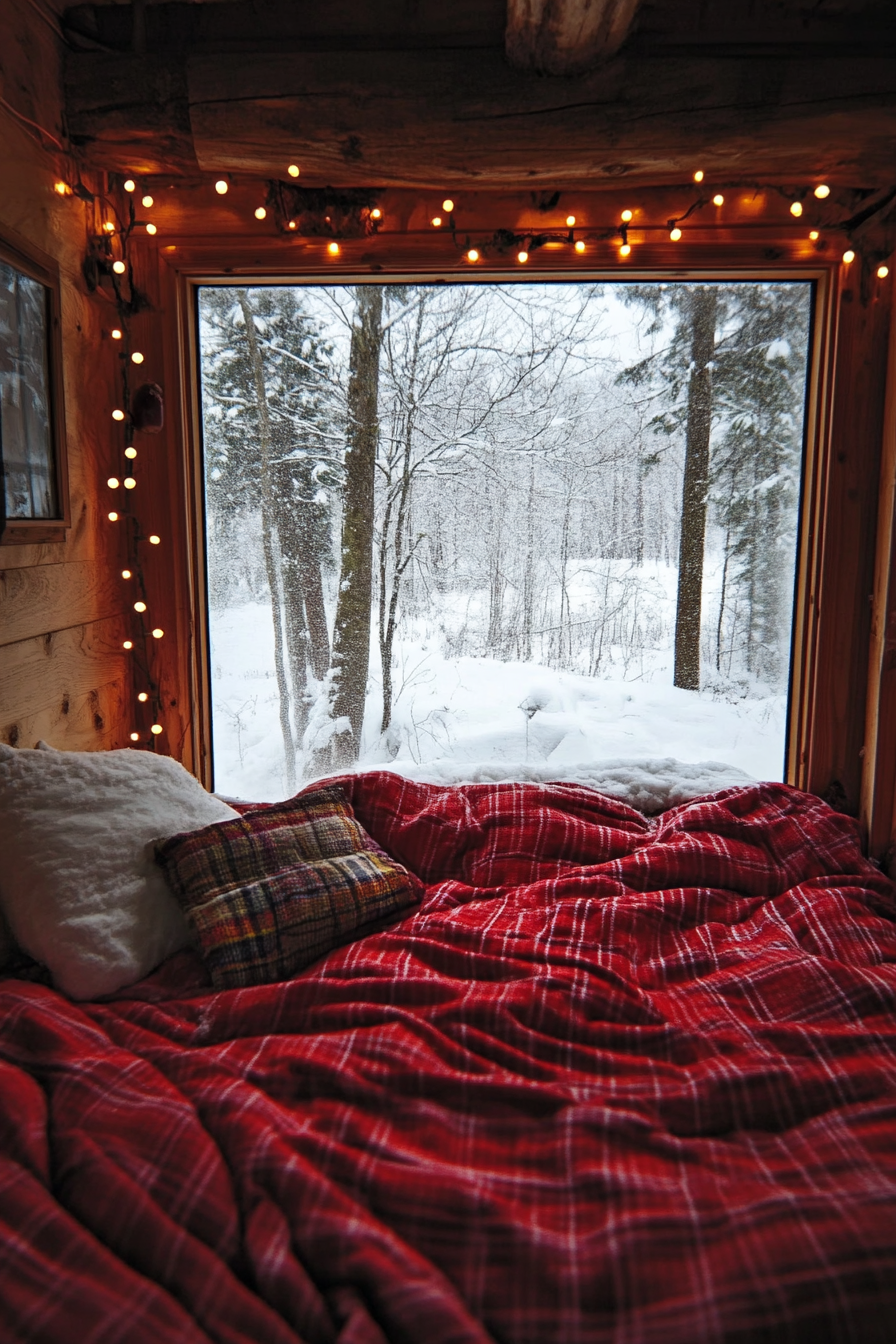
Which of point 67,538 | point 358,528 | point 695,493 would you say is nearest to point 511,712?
point 358,528

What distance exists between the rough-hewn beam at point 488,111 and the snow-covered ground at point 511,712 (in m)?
1.19

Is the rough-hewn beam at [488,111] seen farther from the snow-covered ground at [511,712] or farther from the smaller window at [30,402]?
the snow-covered ground at [511,712]

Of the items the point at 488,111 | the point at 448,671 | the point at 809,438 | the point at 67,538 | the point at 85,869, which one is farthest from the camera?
the point at 448,671

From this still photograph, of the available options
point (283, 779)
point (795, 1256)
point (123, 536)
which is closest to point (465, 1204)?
point (795, 1256)

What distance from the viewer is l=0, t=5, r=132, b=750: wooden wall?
1.75m

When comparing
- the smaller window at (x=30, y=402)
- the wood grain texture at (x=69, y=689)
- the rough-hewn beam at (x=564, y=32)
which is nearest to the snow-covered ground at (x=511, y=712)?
the wood grain texture at (x=69, y=689)

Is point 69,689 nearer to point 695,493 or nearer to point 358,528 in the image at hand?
point 358,528

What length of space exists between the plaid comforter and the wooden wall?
0.82m

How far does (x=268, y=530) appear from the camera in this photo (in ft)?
7.81

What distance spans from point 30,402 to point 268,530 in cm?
73

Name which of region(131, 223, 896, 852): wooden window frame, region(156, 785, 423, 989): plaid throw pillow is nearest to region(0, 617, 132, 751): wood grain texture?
region(131, 223, 896, 852): wooden window frame

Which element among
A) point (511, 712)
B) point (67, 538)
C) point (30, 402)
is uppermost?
point (30, 402)

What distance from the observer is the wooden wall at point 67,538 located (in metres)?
1.75

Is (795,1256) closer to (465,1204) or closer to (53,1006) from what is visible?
(465,1204)
